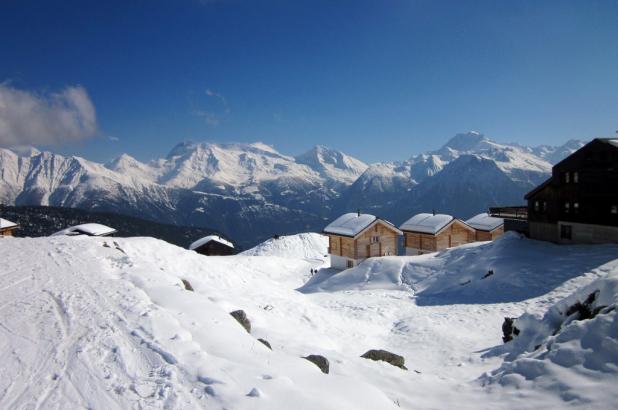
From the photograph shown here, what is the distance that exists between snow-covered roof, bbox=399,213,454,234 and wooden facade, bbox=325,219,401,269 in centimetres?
273

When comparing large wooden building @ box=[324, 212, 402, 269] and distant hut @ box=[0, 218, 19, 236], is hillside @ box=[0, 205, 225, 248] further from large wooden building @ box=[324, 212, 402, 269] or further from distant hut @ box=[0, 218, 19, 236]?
large wooden building @ box=[324, 212, 402, 269]

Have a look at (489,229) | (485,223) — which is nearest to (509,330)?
(489,229)

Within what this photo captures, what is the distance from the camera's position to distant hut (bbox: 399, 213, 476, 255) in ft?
156

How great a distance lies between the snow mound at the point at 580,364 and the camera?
7.75 m

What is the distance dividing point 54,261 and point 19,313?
882 cm

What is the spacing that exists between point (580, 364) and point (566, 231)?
26377 mm

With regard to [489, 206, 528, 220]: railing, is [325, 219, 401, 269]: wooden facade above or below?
below

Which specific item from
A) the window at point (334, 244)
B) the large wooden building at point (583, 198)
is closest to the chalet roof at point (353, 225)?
the window at point (334, 244)

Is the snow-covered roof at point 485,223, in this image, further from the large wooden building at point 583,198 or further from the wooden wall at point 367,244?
the large wooden building at point 583,198

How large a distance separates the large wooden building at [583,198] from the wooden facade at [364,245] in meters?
18.1

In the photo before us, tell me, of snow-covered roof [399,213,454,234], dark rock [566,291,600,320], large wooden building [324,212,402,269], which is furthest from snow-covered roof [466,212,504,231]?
dark rock [566,291,600,320]

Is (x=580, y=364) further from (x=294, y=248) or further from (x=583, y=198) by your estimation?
(x=294, y=248)

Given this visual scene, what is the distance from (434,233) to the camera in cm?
4688

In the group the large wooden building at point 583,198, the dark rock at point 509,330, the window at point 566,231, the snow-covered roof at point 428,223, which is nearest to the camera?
the dark rock at point 509,330
